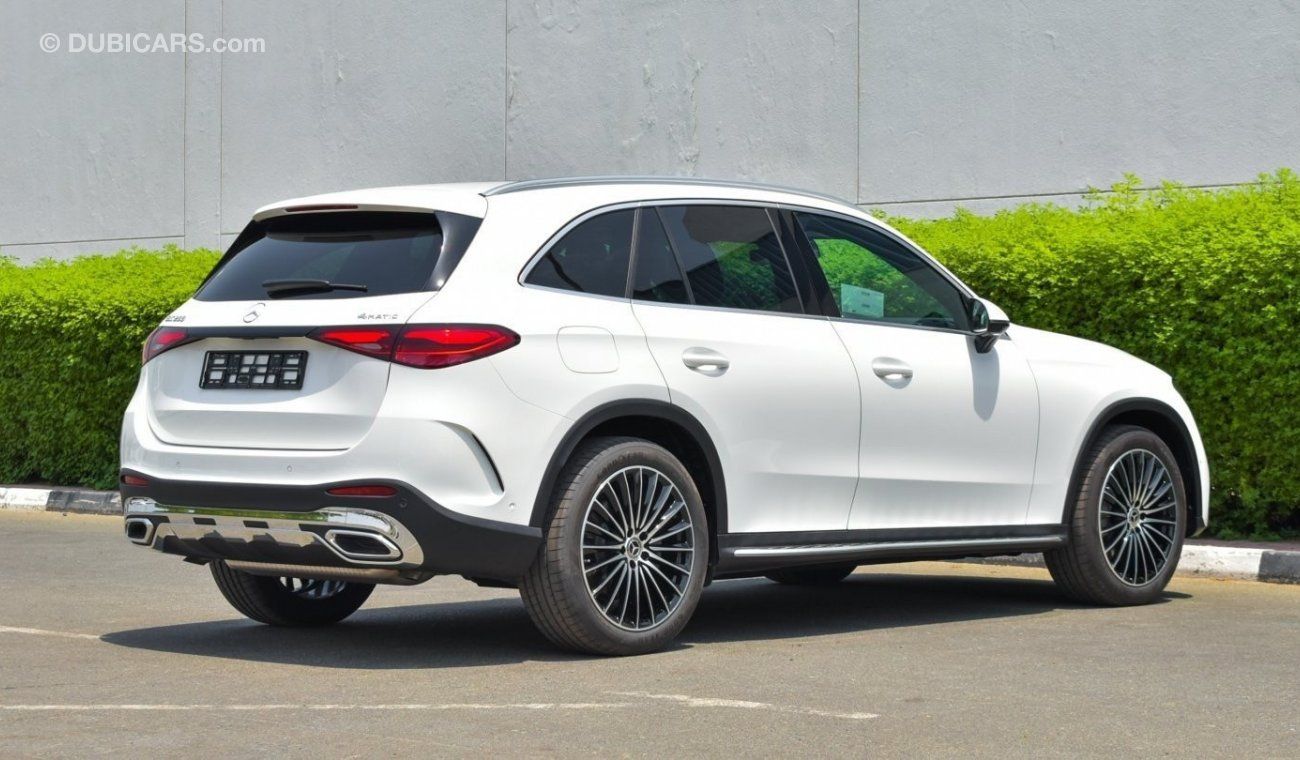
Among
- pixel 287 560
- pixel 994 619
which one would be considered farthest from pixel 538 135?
pixel 287 560

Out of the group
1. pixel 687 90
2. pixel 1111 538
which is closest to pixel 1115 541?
pixel 1111 538

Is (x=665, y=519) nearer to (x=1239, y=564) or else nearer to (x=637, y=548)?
(x=637, y=548)

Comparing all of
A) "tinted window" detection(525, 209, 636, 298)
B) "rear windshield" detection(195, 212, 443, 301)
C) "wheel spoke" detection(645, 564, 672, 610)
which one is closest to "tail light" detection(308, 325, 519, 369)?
"rear windshield" detection(195, 212, 443, 301)

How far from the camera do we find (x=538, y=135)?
1755 centimetres

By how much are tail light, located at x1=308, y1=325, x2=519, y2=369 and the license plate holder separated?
239 millimetres

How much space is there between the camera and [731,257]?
7.76m

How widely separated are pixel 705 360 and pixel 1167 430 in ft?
10.4

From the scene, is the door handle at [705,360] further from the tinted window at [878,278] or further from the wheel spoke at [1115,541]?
the wheel spoke at [1115,541]

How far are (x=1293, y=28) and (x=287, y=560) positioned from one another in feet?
29.6

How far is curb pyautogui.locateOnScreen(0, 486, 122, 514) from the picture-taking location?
15234 millimetres

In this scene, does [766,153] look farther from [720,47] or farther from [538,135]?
[538,135]

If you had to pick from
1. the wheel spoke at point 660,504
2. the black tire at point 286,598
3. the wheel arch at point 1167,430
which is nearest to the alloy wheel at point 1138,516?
the wheel arch at point 1167,430

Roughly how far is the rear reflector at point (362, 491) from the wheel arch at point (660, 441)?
53 cm

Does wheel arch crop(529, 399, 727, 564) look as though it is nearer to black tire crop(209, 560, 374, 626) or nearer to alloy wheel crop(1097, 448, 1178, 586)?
black tire crop(209, 560, 374, 626)
